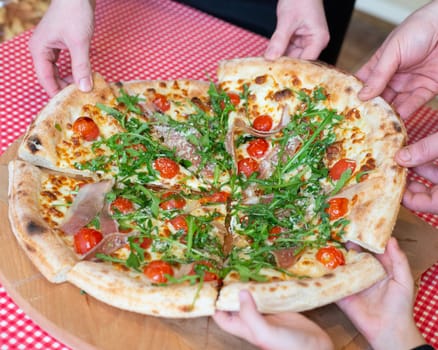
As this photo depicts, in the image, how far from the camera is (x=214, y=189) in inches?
159

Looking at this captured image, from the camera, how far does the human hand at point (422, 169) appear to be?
3.44 m


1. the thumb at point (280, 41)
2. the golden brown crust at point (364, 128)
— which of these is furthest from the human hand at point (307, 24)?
the golden brown crust at point (364, 128)

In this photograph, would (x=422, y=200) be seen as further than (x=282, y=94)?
No

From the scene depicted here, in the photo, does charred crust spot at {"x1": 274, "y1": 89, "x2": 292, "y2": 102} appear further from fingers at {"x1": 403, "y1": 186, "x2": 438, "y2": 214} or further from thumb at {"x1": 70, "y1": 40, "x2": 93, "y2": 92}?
thumb at {"x1": 70, "y1": 40, "x2": 93, "y2": 92}

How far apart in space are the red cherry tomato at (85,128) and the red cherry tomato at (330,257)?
1.70 metres

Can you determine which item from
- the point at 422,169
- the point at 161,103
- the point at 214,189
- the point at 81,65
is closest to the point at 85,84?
the point at 81,65

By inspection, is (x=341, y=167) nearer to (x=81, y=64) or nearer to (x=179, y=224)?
(x=179, y=224)

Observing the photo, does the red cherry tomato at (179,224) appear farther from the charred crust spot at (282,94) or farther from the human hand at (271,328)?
the charred crust spot at (282,94)

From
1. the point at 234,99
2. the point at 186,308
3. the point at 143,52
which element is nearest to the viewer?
the point at 186,308

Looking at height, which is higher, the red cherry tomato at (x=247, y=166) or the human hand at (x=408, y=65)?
the human hand at (x=408, y=65)

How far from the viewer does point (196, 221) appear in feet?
11.8

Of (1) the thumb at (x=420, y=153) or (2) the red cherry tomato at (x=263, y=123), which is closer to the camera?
(1) the thumb at (x=420, y=153)

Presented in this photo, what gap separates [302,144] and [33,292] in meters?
1.96

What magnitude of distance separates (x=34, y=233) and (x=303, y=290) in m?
1.45
